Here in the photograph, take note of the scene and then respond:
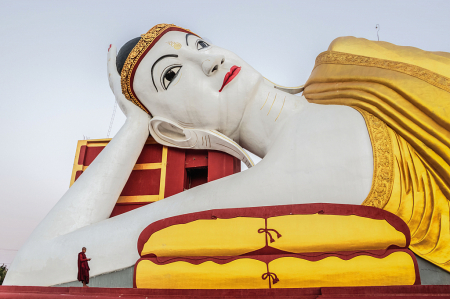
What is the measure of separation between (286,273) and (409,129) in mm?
1645

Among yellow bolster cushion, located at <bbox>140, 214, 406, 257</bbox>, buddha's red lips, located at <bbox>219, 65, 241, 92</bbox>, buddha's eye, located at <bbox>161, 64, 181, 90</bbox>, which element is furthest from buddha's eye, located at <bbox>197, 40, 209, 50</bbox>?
yellow bolster cushion, located at <bbox>140, 214, 406, 257</bbox>

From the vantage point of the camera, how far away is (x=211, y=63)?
11.7ft

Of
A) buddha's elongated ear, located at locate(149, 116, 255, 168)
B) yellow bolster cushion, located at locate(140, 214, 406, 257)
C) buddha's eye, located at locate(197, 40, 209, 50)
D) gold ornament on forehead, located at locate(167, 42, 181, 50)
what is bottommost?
yellow bolster cushion, located at locate(140, 214, 406, 257)

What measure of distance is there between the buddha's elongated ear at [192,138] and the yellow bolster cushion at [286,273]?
1463 mm

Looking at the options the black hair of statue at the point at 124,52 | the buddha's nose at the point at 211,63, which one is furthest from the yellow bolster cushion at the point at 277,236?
the black hair of statue at the point at 124,52

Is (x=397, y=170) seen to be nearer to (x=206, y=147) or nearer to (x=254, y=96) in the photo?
(x=254, y=96)

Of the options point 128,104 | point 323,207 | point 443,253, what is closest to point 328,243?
point 323,207

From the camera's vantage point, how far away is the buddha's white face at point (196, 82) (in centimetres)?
364

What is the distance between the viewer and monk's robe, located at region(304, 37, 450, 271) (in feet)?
8.84

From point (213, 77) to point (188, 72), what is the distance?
0.27m

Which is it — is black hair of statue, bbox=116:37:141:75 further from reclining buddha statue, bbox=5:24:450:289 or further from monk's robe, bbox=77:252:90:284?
monk's robe, bbox=77:252:90:284

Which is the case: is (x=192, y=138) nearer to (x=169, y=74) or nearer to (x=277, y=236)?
(x=169, y=74)

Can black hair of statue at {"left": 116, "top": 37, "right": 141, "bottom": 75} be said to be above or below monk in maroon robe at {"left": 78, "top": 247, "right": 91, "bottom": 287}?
above

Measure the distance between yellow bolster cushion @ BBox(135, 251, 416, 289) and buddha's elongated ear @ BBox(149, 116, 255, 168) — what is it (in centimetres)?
146
